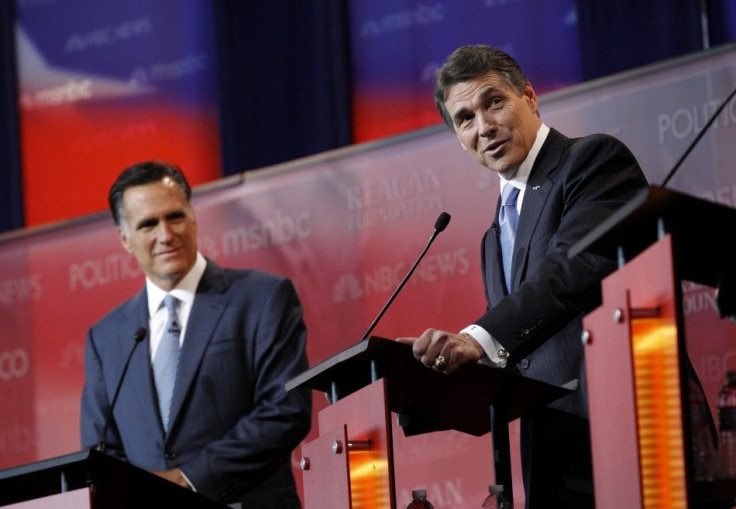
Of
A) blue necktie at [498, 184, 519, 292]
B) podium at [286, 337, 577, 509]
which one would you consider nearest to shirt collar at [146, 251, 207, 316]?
blue necktie at [498, 184, 519, 292]

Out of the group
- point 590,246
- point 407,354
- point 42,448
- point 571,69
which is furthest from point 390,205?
point 590,246

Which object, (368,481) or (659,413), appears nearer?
(659,413)

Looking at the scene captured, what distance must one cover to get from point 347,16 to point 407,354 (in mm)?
3570

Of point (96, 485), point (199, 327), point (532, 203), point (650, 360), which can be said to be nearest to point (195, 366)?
point (199, 327)

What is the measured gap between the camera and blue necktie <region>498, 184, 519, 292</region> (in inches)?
129

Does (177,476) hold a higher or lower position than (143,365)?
lower

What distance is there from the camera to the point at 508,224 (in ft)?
10.9

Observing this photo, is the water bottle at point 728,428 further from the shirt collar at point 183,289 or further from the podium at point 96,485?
the shirt collar at point 183,289

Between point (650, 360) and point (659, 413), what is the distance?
0.08 meters

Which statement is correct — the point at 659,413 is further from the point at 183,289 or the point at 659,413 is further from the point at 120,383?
the point at 183,289

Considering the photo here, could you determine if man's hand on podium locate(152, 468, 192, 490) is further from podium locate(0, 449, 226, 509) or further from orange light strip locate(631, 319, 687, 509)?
orange light strip locate(631, 319, 687, 509)

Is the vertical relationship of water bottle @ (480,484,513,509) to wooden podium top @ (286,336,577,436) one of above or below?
below

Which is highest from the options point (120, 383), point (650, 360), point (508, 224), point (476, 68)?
point (476, 68)

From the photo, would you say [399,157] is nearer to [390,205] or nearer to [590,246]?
[390,205]
